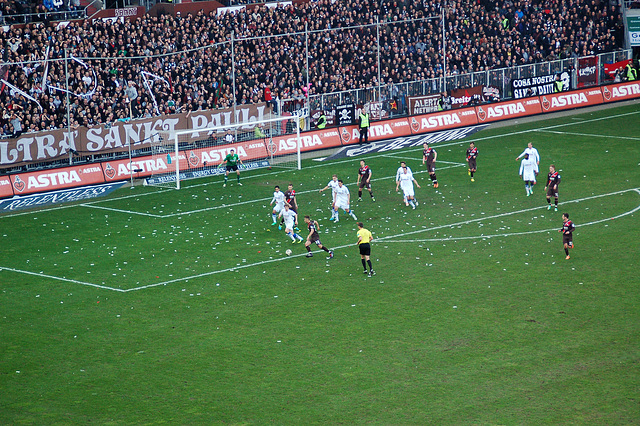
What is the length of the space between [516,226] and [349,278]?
26.9 feet

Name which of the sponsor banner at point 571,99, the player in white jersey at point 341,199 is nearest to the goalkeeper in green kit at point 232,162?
the player in white jersey at point 341,199

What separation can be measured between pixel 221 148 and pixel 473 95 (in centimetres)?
1828

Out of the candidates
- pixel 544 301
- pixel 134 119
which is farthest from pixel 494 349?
pixel 134 119

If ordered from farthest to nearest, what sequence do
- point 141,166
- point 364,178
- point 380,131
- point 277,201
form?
A: point 380,131 < point 141,166 < point 364,178 < point 277,201

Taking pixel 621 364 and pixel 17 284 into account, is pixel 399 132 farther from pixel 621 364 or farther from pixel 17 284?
pixel 621 364

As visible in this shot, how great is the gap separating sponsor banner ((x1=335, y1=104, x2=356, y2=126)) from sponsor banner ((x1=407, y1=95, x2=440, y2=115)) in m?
4.22

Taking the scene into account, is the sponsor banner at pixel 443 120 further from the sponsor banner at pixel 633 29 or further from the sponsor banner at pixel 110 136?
the sponsor banner at pixel 633 29

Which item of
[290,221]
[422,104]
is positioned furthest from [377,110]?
[290,221]

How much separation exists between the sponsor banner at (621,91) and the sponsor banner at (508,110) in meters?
5.54

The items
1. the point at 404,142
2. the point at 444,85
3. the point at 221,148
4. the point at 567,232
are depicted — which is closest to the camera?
the point at 567,232

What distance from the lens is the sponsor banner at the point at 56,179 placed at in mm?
38547

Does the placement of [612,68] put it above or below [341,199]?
above

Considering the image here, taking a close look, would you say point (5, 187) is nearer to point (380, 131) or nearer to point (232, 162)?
point (232, 162)

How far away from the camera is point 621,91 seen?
58.6 m
